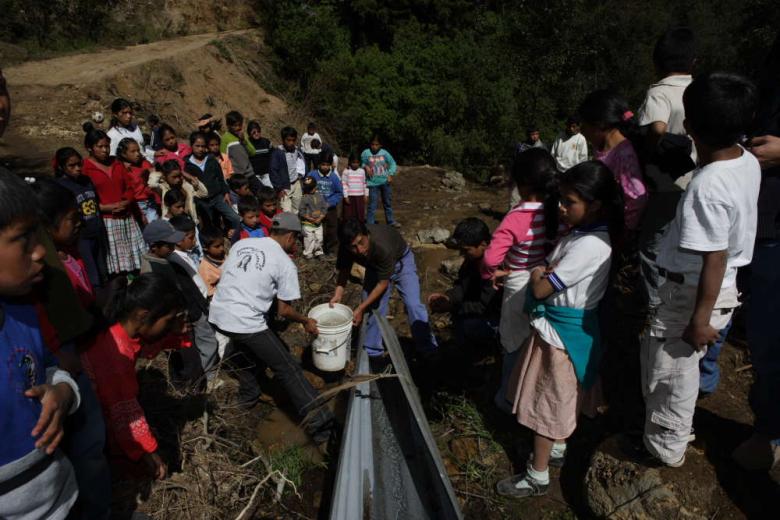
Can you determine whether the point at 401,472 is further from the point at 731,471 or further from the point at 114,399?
the point at 731,471

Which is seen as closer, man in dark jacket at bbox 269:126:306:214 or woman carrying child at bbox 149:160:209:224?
woman carrying child at bbox 149:160:209:224

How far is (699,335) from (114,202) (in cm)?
461

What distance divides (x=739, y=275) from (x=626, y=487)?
1340 mm

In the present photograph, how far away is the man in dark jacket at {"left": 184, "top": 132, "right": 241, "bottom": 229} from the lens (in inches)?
209

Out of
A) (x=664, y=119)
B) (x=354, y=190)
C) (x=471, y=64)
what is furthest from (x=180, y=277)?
(x=471, y=64)

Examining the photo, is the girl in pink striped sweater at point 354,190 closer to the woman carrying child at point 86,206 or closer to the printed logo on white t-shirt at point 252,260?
the woman carrying child at point 86,206

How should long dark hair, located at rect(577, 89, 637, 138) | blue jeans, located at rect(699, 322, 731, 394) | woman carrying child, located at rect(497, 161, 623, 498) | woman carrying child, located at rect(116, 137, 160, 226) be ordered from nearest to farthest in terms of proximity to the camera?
1. woman carrying child, located at rect(497, 161, 623, 498)
2. long dark hair, located at rect(577, 89, 637, 138)
3. blue jeans, located at rect(699, 322, 731, 394)
4. woman carrying child, located at rect(116, 137, 160, 226)

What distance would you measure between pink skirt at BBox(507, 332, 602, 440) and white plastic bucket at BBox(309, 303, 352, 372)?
1.47 meters

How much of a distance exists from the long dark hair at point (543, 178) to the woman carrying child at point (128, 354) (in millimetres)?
1886

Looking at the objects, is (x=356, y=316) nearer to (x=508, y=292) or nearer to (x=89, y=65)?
(x=508, y=292)

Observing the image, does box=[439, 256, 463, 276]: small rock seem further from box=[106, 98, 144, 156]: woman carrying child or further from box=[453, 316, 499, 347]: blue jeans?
box=[106, 98, 144, 156]: woman carrying child

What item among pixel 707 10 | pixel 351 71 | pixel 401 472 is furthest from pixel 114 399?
pixel 707 10

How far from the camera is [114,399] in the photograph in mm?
2195

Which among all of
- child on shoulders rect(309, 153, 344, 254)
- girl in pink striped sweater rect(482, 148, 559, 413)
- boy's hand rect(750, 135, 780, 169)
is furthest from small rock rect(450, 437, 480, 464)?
child on shoulders rect(309, 153, 344, 254)
